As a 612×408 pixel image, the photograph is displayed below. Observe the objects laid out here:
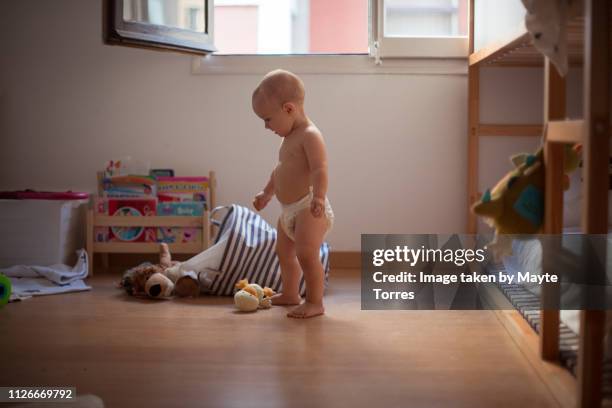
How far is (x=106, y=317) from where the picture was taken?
1980 millimetres

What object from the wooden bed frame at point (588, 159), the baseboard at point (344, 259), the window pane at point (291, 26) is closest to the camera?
the wooden bed frame at point (588, 159)

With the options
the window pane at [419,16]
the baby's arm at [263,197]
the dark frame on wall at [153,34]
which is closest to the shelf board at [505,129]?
the window pane at [419,16]

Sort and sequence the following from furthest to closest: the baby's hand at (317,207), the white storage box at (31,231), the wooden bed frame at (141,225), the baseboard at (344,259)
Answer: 1. the baseboard at (344,259)
2. the wooden bed frame at (141,225)
3. the white storage box at (31,231)
4. the baby's hand at (317,207)

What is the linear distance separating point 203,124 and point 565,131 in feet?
5.58

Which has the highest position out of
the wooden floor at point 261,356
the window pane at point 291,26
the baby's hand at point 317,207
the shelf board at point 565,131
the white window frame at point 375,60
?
the window pane at point 291,26

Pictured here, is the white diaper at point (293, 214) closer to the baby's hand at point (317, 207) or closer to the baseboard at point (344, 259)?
the baby's hand at point (317, 207)

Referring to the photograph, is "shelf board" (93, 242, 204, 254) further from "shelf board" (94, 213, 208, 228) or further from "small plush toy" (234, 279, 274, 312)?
"small plush toy" (234, 279, 274, 312)

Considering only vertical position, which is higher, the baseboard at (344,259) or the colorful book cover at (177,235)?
the colorful book cover at (177,235)

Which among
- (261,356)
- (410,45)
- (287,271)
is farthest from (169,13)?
(261,356)

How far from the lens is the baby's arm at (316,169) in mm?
1904

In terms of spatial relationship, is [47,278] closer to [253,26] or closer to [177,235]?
[177,235]

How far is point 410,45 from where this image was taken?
268 centimetres

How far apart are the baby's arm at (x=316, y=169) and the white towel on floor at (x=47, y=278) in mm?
879

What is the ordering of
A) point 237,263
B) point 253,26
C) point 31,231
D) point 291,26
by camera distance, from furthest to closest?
point 291,26, point 253,26, point 31,231, point 237,263
